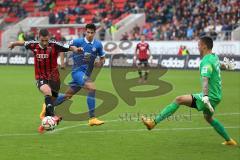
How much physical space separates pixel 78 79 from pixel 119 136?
2.70m

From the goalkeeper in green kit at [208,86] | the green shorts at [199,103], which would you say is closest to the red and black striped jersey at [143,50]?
the goalkeeper in green kit at [208,86]

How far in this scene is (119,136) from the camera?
11.9 m

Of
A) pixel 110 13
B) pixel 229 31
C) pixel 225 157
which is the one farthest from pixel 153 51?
pixel 225 157

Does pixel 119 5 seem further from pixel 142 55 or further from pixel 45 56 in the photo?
pixel 45 56

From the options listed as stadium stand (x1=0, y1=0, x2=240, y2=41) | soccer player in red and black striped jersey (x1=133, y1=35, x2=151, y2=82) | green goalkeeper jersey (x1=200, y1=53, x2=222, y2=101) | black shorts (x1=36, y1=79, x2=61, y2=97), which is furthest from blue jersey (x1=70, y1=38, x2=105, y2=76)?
stadium stand (x1=0, y1=0, x2=240, y2=41)

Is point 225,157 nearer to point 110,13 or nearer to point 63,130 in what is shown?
point 63,130

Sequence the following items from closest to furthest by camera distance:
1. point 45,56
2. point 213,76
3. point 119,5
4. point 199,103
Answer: point 199,103, point 213,76, point 45,56, point 119,5

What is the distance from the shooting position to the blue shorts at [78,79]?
14.1m

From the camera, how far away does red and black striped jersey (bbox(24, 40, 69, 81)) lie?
12.6m

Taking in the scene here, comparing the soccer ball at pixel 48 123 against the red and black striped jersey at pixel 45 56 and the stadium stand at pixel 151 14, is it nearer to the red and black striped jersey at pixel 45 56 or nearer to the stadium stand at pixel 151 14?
the red and black striped jersey at pixel 45 56

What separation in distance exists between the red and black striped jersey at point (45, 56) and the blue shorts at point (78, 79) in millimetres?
1387

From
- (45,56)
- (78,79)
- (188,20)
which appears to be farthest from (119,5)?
(45,56)

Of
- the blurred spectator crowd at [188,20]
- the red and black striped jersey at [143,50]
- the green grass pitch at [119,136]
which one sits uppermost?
the blurred spectator crowd at [188,20]

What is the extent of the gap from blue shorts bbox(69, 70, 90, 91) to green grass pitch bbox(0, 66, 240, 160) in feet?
2.91
